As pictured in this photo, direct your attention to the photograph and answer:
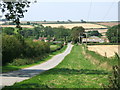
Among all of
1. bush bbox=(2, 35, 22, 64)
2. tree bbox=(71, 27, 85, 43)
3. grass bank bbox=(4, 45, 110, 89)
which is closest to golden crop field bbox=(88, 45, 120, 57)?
bush bbox=(2, 35, 22, 64)

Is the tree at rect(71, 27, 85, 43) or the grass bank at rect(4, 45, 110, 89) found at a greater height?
the grass bank at rect(4, 45, 110, 89)

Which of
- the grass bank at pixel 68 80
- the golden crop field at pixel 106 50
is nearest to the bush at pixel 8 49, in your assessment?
the grass bank at pixel 68 80

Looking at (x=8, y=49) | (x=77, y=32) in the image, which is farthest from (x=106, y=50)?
(x=77, y=32)

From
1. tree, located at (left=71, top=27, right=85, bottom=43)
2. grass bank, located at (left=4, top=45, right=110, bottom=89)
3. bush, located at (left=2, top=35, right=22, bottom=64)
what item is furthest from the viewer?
tree, located at (left=71, top=27, right=85, bottom=43)

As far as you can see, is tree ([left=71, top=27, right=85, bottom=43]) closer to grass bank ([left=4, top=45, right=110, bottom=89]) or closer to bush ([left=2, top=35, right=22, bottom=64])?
bush ([left=2, top=35, right=22, bottom=64])

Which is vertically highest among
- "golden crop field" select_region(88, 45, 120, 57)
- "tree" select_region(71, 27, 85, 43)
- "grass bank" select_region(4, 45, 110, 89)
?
"grass bank" select_region(4, 45, 110, 89)

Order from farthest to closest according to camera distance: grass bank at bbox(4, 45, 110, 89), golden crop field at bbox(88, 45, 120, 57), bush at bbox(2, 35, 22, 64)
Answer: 1. golden crop field at bbox(88, 45, 120, 57)
2. bush at bbox(2, 35, 22, 64)
3. grass bank at bbox(4, 45, 110, 89)

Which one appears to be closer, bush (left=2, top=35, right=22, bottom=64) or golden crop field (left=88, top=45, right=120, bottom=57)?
bush (left=2, top=35, right=22, bottom=64)

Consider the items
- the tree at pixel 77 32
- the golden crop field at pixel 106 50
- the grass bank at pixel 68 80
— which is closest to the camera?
the grass bank at pixel 68 80

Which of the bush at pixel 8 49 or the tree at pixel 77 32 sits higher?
the bush at pixel 8 49

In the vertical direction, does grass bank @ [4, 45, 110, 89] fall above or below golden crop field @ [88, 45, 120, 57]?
above

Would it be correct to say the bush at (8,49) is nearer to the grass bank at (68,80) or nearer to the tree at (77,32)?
the grass bank at (68,80)

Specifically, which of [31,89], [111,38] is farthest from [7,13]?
[111,38]

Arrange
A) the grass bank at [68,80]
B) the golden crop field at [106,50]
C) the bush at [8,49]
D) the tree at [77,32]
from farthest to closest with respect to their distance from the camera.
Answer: the tree at [77,32]
the golden crop field at [106,50]
the bush at [8,49]
the grass bank at [68,80]
